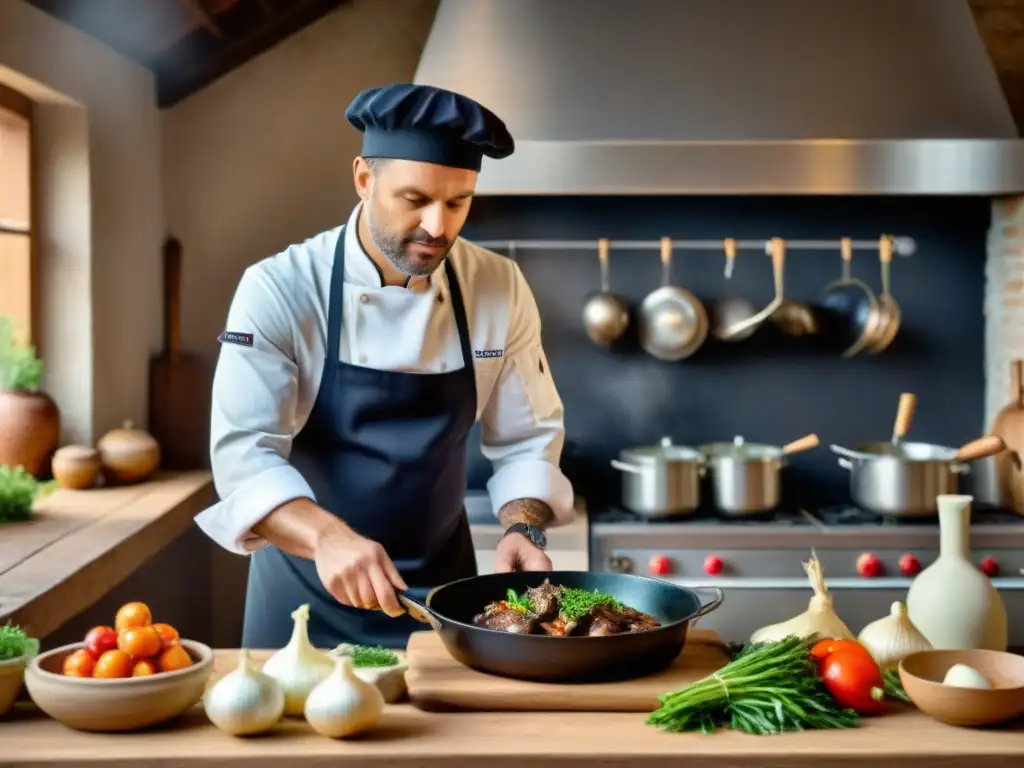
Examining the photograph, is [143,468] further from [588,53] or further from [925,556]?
[925,556]

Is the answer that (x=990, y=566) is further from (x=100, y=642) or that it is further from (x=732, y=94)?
(x=100, y=642)

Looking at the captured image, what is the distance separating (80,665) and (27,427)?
5.90ft

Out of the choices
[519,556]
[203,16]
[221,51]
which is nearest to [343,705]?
[519,556]

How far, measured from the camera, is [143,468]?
3.29m

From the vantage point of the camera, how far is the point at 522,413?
6.98 ft

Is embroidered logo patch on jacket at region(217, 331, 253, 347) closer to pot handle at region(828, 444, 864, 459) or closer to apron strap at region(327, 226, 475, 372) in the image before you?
apron strap at region(327, 226, 475, 372)

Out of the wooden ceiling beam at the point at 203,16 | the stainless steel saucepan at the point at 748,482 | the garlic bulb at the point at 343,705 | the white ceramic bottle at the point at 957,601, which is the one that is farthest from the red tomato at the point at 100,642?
the wooden ceiling beam at the point at 203,16

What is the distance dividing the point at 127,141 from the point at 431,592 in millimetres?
2406

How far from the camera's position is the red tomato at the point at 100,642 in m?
1.39

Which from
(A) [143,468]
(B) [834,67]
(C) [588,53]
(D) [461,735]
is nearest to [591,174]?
(C) [588,53]

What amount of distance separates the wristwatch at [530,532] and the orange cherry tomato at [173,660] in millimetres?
644

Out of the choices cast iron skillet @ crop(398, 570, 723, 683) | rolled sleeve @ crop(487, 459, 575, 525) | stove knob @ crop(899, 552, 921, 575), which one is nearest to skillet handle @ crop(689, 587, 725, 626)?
cast iron skillet @ crop(398, 570, 723, 683)

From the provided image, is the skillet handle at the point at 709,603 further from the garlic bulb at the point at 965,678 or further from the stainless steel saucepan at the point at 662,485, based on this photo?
the stainless steel saucepan at the point at 662,485

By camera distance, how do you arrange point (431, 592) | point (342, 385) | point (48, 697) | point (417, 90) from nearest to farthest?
point (48, 697), point (431, 592), point (417, 90), point (342, 385)
